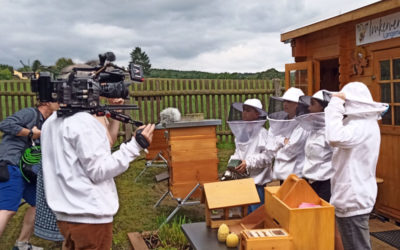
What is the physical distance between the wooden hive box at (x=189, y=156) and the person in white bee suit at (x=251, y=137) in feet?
3.42

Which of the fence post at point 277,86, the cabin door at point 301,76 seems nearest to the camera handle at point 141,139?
the cabin door at point 301,76

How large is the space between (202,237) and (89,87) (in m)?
1.16

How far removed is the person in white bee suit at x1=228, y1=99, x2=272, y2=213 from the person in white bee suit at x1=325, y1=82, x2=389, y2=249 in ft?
3.83

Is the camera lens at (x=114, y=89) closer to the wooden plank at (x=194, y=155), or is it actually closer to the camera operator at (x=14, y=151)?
the camera operator at (x=14, y=151)

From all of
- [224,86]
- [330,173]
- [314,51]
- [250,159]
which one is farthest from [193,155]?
[224,86]

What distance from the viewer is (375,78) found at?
486cm

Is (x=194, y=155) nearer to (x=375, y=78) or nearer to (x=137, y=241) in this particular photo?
(x=137, y=241)

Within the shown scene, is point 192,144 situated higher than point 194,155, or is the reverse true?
point 192,144

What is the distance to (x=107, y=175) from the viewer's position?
2.02 m

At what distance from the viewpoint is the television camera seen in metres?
2.04

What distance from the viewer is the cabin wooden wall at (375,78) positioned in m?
4.64

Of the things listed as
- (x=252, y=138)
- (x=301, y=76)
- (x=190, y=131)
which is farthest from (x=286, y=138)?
(x=301, y=76)

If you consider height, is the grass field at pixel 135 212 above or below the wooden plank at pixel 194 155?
below

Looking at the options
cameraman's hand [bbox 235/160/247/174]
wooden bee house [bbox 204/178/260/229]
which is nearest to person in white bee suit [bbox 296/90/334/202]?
cameraman's hand [bbox 235/160/247/174]
